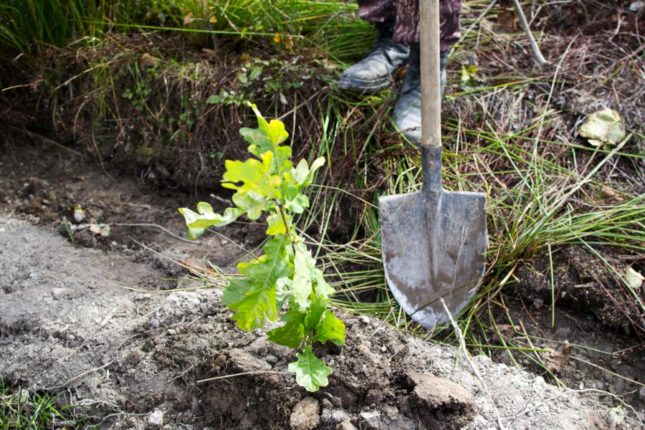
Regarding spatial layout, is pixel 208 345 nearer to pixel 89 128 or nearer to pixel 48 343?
pixel 48 343

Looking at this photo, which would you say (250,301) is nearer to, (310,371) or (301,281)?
(301,281)

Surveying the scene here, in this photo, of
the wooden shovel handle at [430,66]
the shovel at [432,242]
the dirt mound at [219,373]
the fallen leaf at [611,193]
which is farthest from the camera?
the fallen leaf at [611,193]

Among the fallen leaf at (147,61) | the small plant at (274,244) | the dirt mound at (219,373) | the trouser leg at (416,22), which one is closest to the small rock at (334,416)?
the dirt mound at (219,373)

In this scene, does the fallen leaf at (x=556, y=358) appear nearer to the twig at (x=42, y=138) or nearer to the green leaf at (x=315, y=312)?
the green leaf at (x=315, y=312)

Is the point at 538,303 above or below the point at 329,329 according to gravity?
below

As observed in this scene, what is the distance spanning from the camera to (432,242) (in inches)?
85.8

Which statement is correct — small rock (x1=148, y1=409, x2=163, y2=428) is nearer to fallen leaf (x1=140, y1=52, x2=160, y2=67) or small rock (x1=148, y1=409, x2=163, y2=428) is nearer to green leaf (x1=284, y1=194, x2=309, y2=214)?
green leaf (x1=284, y1=194, x2=309, y2=214)

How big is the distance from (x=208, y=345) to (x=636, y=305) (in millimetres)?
1301

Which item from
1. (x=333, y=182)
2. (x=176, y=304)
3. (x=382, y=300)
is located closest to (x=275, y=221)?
(x=176, y=304)

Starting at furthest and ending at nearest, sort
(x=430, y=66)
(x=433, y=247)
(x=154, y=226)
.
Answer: (x=154, y=226) → (x=433, y=247) → (x=430, y=66)

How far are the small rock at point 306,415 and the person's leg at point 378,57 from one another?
1272 mm

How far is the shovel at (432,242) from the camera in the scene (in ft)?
6.99

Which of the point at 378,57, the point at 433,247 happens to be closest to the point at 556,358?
the point at 433,247

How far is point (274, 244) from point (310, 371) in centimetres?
33
